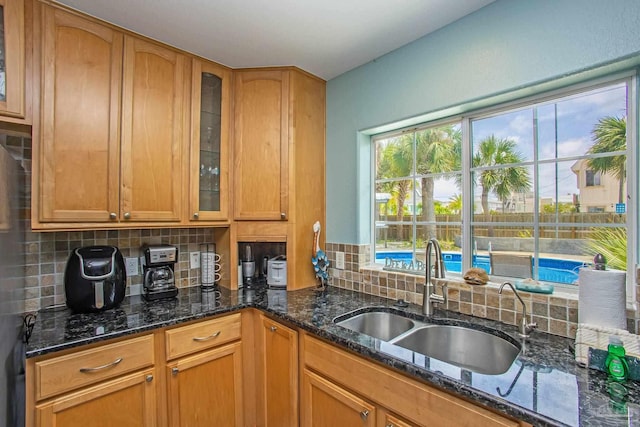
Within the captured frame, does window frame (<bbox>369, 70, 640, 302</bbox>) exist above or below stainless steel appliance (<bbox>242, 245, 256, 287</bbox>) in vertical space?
above

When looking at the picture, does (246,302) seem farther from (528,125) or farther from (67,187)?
(528,125)

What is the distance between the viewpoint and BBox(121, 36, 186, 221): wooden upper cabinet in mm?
1728

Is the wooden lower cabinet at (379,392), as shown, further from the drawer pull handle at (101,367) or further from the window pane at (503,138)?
the window pane at (503,138)

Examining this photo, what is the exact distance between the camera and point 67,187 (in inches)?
60.6

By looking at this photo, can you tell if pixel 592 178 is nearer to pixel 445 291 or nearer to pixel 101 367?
pixel 445 291

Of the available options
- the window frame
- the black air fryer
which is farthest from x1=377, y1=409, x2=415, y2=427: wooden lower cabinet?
the black air fryer

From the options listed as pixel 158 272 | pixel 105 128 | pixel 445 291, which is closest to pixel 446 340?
pixel 445 291

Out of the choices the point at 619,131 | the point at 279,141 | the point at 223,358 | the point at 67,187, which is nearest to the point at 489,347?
the point at 619,131

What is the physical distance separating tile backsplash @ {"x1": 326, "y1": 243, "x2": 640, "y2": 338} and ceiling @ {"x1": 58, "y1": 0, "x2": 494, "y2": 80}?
1281 millimetres

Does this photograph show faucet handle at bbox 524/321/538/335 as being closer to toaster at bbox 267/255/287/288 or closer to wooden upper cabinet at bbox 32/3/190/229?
toaster at bbox 267/255/287/288

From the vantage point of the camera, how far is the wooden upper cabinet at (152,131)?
5.67 feet

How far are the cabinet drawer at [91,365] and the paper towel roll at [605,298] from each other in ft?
6.10

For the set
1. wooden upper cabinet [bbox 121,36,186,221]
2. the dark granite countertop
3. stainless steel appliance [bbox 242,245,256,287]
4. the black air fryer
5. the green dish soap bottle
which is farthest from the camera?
stainless steel appliance [bbox 242,245,256,287]

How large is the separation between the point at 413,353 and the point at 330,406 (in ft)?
1.67
